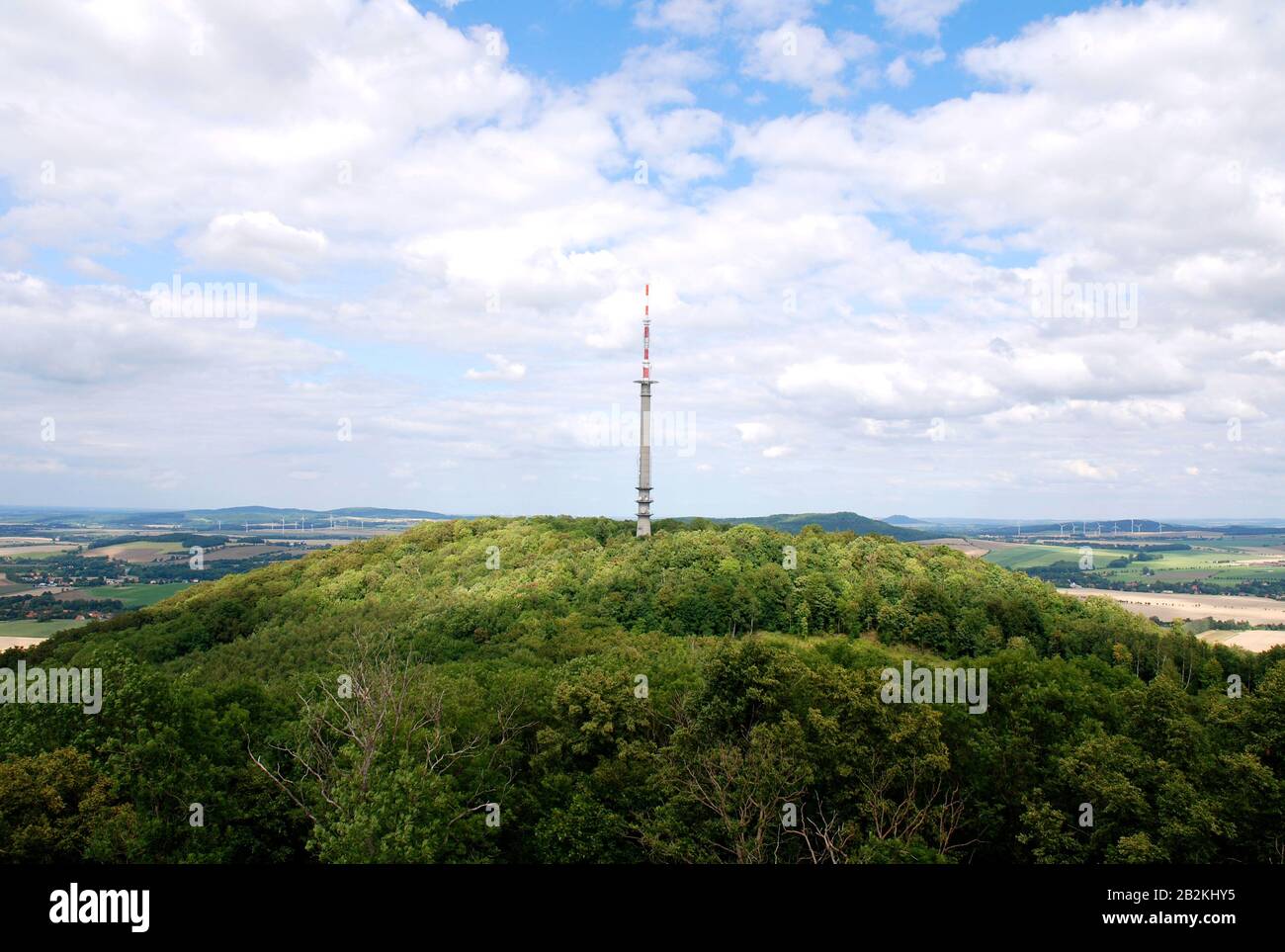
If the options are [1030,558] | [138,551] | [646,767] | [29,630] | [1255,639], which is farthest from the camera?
[1030,558]

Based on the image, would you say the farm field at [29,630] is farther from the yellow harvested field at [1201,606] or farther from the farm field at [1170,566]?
the farm field at [1170,566]

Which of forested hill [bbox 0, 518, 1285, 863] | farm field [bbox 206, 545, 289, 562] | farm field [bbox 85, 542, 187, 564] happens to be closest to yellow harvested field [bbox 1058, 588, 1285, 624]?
forested hill [bbox 0, 518, 1285, 863]

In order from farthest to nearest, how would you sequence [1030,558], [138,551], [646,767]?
[1030,558] → [138,551] → [646,767]

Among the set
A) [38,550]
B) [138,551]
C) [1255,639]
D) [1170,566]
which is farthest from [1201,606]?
[38,550]

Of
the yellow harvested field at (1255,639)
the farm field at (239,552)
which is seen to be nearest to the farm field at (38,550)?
the farm field at (239,552)

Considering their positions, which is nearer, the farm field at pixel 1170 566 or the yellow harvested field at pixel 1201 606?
the yellow harvested field at pixel 1201 606

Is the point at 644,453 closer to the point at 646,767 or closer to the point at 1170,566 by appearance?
the point at 646,767

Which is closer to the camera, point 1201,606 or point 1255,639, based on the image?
point 1255,639

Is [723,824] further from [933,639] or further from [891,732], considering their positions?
[933,639]

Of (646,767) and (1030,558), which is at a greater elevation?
(646,767)

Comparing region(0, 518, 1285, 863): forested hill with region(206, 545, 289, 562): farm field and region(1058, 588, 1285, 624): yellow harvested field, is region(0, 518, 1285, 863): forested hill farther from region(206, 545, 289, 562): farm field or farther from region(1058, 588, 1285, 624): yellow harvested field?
region(206, 545, 289, 562): farm field
